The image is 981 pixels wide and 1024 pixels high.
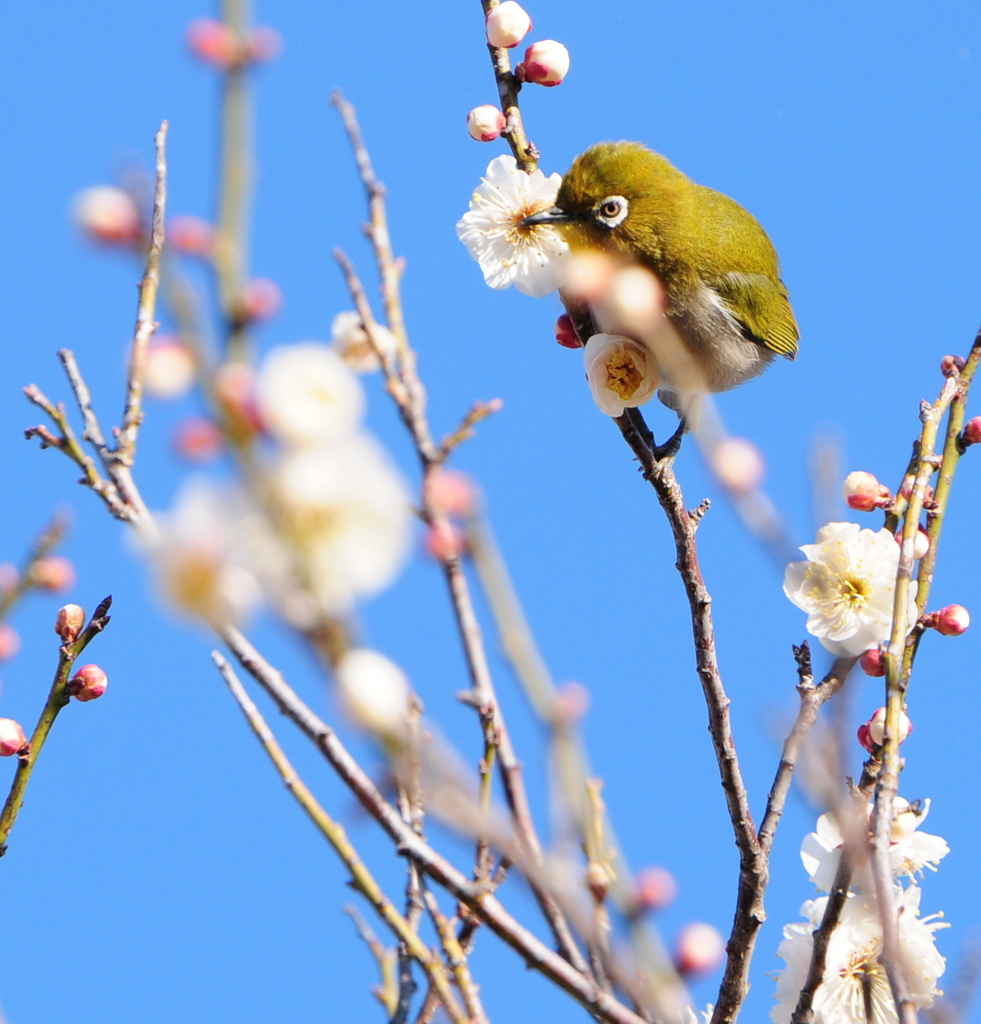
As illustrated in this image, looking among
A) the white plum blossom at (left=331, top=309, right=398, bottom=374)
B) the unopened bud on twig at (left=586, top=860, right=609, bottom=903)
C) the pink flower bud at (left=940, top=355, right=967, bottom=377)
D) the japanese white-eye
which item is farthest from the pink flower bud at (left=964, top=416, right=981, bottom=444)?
the white plum blossom at (left=331, top=309, right=398, bottom=374)

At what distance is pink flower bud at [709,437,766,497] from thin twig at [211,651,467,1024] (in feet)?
2.55

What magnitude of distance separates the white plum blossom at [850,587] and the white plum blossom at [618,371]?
55cm

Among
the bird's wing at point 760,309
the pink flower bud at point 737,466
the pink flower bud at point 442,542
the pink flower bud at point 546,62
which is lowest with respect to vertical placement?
the pink flower bud at point 442,542

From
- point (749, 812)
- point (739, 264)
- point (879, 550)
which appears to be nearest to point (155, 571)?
point (749, 812)

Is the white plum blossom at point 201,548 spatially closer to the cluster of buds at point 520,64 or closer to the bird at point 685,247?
the cluster of buds at point 520,64

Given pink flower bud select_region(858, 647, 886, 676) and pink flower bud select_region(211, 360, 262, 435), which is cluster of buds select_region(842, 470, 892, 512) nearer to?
pink flower bud select_region(858, 647, 886, 676)

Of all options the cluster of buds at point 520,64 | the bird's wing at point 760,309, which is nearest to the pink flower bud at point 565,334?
the cluster of buds at point 520,64

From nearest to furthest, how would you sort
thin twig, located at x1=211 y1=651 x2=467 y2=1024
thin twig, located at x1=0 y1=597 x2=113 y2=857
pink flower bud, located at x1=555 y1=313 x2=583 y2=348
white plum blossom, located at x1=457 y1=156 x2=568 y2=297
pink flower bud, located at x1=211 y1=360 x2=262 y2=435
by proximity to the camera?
pink flower bud, located at x1=211 y1=360 x2=262 y2=435 < thin twig, located at x1=211 y1=651 x2=467 y2=1024 < thin twig, located at x1=0 y1=597 x2=113 y2=857 < white plum blossom, located at x1=457 y1=156 x2=568 y2=297 < pink flower bud, located at x1=555 y1=313 x2=583 y2=348

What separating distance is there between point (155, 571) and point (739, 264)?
4.21 metres

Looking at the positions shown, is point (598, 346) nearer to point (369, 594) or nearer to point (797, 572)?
point (797, 572)

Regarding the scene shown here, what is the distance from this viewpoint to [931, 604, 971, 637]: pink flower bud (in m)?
2.70

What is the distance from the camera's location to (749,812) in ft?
8.54

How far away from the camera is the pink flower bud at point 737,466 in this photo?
5.95 ft

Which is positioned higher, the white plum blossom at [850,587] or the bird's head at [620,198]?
the bird's head at [620,198]
